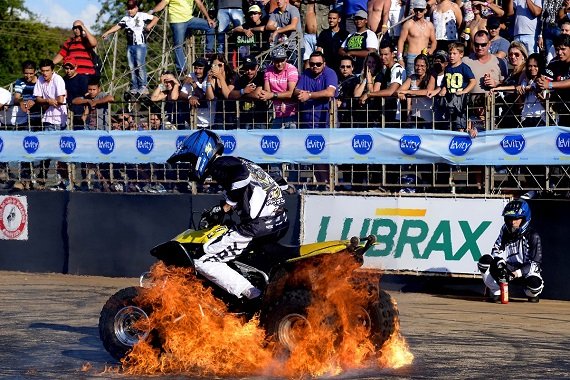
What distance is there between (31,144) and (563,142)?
28.3 feet

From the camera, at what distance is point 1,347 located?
32.4 feet

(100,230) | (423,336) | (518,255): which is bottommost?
(423,336)

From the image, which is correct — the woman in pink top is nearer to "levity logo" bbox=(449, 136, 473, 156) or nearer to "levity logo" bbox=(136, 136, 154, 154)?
"levity logo" bbox=(136, 136, 154, 154)

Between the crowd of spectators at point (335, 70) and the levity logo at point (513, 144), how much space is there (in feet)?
1.17

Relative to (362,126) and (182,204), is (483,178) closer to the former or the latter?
(362,126)

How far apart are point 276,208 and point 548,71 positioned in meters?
5.68

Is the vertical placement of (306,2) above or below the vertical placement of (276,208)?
above

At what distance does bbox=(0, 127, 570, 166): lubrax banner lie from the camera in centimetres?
1284

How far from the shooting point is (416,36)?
15.6 metres

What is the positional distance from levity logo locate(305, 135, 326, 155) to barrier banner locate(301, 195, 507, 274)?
661 millimetres

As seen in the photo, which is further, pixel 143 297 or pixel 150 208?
pixel 150 208

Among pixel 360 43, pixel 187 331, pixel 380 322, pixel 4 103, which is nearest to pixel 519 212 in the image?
pixel 360 43

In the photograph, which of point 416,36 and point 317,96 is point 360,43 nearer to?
point 416,36

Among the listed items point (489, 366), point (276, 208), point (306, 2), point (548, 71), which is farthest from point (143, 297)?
point (306, 2)
